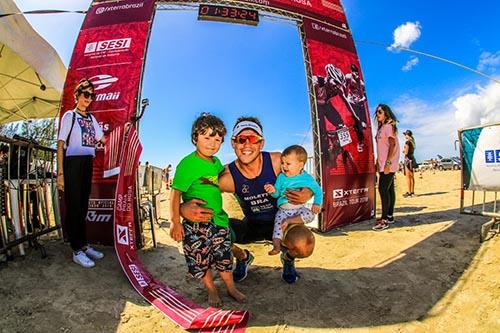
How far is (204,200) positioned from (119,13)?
13.8 feet

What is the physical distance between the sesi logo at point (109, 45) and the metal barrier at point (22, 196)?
1799mm

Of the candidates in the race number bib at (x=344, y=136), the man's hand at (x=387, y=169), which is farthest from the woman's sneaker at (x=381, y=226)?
the race number bib at (x=344, y=136)

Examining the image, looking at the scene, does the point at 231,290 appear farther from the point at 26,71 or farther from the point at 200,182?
the point at 26,71

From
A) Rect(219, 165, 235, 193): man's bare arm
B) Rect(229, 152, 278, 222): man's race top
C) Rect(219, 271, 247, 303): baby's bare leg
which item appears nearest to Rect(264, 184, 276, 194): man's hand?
Rect(229, 152, 278, 222): man's race top

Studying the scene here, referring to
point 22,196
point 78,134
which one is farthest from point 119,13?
point 22,196

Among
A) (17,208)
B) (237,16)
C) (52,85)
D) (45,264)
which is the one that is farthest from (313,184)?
(52,85)

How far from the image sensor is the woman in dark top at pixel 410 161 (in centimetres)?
921

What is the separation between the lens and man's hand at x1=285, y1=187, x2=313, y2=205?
2.72 m

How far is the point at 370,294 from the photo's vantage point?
9.48 ft

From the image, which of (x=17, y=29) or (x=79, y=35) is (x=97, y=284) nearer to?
(x=79, y=35)

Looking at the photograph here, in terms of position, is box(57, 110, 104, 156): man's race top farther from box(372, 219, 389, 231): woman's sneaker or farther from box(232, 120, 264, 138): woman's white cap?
box(372, 219, 389, 231): woman's sneaker

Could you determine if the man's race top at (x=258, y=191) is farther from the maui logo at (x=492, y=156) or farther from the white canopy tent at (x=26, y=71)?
the white canopy tent at (x=26, y=71)

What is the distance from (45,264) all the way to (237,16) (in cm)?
519

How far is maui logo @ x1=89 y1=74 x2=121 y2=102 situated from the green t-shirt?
8.85 ft
